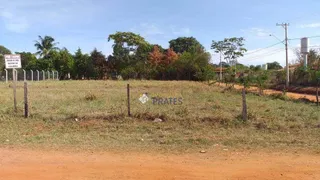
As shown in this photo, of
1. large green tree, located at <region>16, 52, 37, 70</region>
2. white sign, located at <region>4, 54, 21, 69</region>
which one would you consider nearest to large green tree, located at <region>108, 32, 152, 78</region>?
large green tree, located at <region>16, 52, 37, 70</region>

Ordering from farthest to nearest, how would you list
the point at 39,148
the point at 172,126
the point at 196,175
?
the point at 172,126
the point at 39,148
the point at 196,175

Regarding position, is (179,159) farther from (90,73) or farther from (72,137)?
(90,73)

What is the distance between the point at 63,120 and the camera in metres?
10.8

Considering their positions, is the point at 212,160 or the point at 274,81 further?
the point at 274,81

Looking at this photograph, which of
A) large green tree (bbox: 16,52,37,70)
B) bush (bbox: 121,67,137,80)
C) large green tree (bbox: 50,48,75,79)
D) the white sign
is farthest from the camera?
large green tree (bbox: 16,52,37,70)

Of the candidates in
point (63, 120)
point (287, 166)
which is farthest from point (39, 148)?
point (287, 166)

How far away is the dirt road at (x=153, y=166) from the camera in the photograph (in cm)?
Answer: 535

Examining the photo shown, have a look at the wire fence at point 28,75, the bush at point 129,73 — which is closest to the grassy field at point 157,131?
the wire fence at point 28,75

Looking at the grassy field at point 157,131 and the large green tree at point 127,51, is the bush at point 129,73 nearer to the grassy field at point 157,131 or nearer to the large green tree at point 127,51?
the large green tree at point 127,51

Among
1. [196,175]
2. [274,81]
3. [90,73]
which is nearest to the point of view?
[196,175]

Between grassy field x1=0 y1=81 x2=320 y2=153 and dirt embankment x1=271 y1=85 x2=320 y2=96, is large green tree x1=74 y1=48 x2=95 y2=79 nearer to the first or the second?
dirt embankment x1=271 y1=85 x2=320 y2=96

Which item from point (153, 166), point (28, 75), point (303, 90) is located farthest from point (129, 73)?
point (153, 166)

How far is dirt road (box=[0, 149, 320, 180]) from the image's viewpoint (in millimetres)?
5352

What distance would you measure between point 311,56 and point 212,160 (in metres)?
41.7
